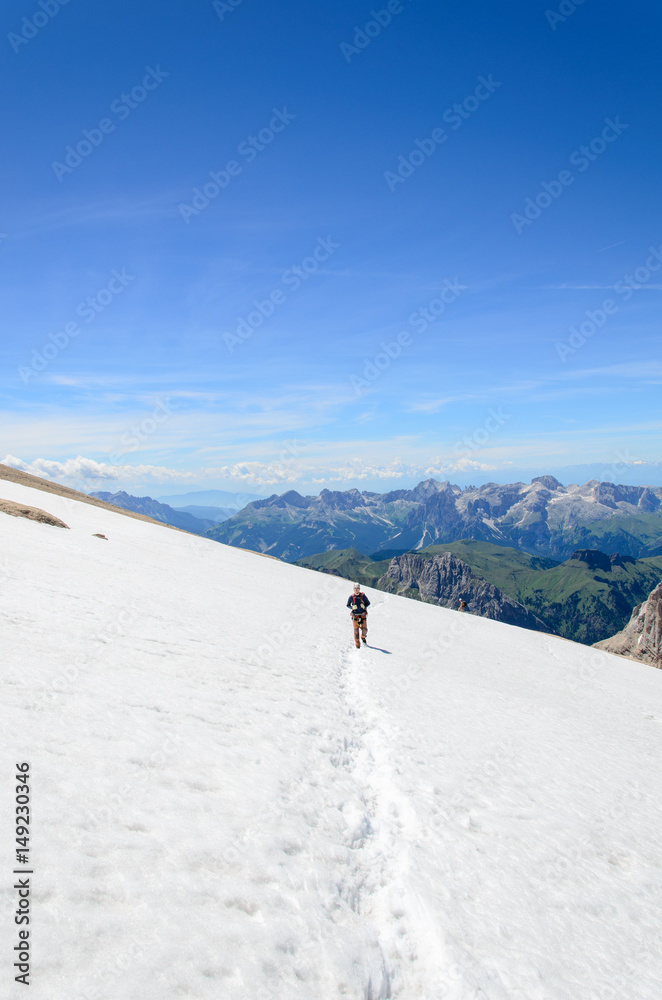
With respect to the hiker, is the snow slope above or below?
below

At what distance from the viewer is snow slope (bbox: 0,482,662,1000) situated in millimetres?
6352

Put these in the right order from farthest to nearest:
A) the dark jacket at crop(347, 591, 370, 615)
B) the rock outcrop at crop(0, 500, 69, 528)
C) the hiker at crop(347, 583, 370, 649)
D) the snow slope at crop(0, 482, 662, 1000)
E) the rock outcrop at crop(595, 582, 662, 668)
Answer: the rock outcrop at crop(595, 582, 662, 668)
the rock outcrop at crop(0, 500, 69, 528)
the dark jacket at crop(347, 591, 370, 615)
the hiker at crop(347, 583, 370, 649)
the snow slope at crop(0, 482, 662, 1000)

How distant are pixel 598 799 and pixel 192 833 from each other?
13256 mm

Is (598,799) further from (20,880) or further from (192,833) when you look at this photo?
(20,880)

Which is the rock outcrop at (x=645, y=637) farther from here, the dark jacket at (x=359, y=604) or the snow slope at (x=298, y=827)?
the dark jacket at (x=359, y=604)

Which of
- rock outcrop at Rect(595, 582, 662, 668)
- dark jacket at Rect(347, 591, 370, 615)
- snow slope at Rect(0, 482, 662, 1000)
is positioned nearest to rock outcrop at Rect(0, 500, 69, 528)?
snow slope at Rect(0, 482, 662, 1000)

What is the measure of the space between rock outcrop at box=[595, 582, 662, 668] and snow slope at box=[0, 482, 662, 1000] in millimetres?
56130

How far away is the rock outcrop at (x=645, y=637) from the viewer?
219 ft

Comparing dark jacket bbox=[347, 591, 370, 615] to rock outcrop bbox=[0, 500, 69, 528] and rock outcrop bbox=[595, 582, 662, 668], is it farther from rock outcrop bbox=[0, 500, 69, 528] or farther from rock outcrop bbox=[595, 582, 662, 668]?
rock outcrop bbox=[595, 582, 662, 668]

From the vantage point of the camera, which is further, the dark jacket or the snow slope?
the dark jacket

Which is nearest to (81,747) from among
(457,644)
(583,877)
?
(583,877)

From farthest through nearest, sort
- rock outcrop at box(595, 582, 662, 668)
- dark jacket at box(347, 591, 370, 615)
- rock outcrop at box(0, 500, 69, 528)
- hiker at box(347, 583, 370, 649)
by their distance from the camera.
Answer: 1. rock outcrop at box(595, 582, 662, 668)
2. rock outcrop at box(0, 500, 69, 528)
3. dark jacket at box(347, 591, 370, 615)
4. hiker at box(347, 583, 370, 649)

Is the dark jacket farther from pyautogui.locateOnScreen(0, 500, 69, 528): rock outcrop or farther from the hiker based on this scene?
pyautogui.locateOnScreen(0, 500, 69, 528): rock outcrop

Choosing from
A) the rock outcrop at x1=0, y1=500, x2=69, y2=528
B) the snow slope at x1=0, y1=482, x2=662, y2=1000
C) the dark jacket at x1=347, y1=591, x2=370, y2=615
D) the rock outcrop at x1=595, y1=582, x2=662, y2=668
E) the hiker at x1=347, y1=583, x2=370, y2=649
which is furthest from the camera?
the rock outcrop at x1=595, y1=582, x2=662, y2=668
